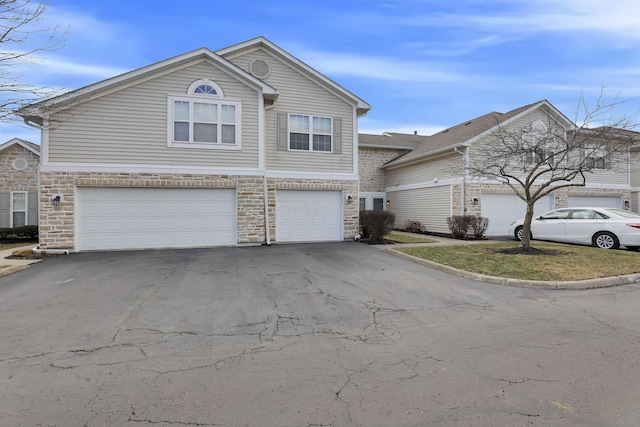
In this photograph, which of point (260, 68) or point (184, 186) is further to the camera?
point (260, 68)

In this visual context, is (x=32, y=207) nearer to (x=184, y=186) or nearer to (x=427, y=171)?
(x=184, y=186)

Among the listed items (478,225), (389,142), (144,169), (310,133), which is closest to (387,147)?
(389,142)

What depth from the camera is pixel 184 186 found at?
12516mm

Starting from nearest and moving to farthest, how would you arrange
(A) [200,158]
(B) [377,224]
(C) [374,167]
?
1. (A) [200,158]
2. (B) [377,224]
3. (C) [374,167]

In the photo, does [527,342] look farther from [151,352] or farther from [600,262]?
[600,262]

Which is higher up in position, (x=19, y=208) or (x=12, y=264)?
(x=19, y=208)

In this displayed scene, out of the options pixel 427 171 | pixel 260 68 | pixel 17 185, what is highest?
pixel 260 68

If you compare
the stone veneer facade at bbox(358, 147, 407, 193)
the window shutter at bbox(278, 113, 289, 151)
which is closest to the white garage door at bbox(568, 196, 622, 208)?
the stone veneer facade at bbox(358, 147, 407, 193)

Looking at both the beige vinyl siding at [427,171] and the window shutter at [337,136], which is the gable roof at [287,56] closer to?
the window shutter at [337,136]

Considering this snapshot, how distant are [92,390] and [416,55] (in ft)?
48.0

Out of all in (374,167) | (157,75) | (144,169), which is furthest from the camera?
(374,167)

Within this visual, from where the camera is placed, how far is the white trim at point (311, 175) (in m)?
13.9

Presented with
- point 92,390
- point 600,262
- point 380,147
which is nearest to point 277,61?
point 380,147

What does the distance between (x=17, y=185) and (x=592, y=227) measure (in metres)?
26.6
